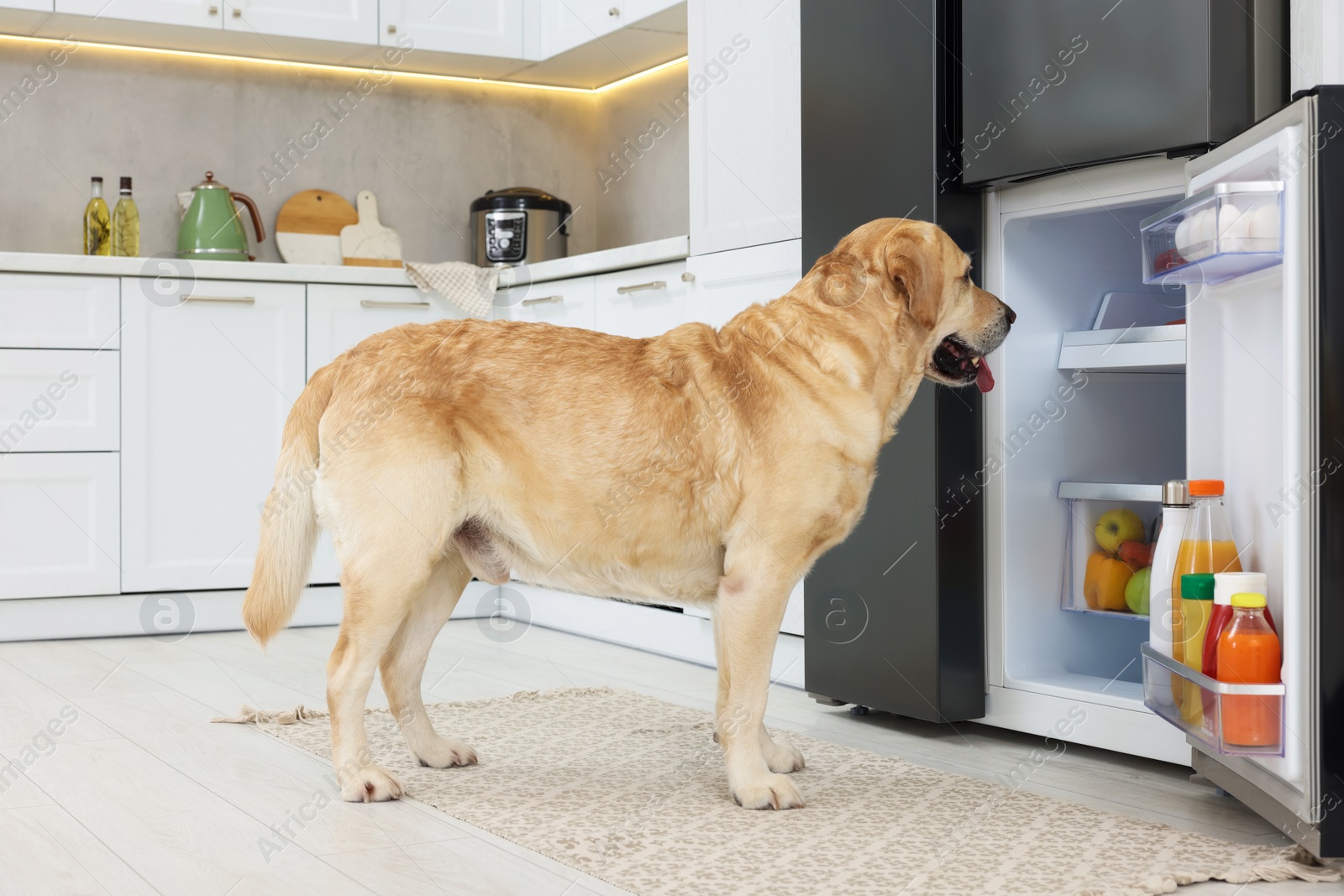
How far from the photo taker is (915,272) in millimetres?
2201

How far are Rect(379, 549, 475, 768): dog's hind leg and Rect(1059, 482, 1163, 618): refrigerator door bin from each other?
1.29 meters

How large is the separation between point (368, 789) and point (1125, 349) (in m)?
1.67

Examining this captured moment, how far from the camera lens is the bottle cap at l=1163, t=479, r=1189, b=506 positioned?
218 centimetres

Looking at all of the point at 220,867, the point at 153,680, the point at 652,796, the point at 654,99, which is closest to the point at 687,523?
the point at 652,796

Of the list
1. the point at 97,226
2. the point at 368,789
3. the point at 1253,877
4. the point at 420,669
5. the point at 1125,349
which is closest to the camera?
the point at 1253,877

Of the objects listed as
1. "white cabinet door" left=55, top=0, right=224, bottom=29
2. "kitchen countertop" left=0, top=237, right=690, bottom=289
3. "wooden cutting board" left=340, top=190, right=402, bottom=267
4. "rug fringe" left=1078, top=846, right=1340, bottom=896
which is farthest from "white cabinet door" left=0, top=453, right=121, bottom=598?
"rug fringe" left=1078, top=846, right=1340, bottom=896

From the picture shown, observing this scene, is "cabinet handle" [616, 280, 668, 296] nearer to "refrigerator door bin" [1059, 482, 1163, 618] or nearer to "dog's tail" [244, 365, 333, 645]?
"refrigerator door bin" [1059, 482, 1163, 618]

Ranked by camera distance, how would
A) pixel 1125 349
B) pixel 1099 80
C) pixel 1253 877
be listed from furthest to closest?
pixel 1125 349, pixel 1099 80, pixel 1253 877

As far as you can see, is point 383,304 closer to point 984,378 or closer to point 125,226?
point 125,226

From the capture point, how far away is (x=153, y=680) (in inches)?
133

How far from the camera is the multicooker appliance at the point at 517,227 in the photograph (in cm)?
488

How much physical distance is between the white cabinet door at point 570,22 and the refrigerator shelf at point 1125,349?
2479 mm

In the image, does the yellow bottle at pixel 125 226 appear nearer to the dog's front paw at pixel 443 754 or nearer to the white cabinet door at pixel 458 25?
the white cabinet door at pixel 458 25

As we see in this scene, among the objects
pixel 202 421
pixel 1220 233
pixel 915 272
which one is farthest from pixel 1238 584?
pixel 202 421
